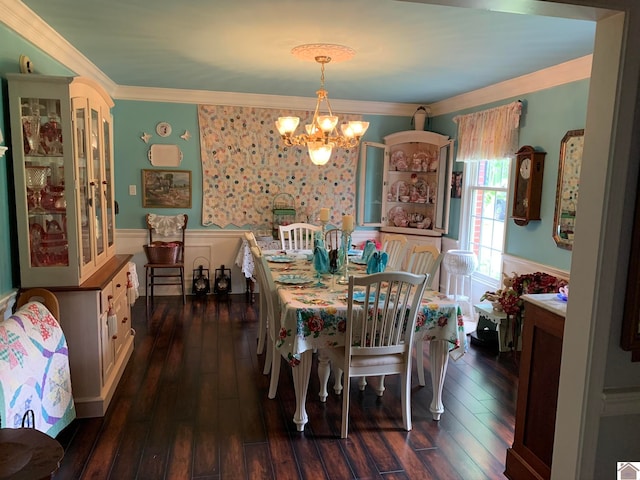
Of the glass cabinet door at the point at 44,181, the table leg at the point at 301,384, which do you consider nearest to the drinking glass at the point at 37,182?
the glass cabinet door at the point at 44,181

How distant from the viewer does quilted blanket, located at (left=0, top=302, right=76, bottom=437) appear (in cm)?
194

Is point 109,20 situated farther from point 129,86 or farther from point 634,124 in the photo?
point 634,124

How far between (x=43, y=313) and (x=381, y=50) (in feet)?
9.10

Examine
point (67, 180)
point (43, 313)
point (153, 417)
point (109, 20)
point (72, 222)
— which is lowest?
point (153, 417)

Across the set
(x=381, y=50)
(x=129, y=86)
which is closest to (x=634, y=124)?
(x=381, y=50)

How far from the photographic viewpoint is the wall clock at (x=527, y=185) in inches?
154

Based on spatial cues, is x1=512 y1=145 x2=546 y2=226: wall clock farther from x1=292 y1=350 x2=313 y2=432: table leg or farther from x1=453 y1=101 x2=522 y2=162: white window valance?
x1=292 y1=350 x2=313 y2=432: table leg

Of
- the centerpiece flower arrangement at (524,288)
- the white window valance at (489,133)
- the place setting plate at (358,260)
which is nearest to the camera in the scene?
the centerpiece flower arrangement at (524,288)

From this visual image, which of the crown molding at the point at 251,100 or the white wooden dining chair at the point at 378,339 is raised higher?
the crown molding at the point at 251,100

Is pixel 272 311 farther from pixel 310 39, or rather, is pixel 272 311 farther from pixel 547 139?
pixel 547 139

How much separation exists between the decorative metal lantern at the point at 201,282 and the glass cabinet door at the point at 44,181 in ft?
9.54

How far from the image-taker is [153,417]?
2840mm

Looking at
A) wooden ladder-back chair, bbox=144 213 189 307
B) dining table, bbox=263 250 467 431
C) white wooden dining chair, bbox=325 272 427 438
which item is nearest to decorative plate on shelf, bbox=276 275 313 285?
dining table, bbox=263 250 467 431

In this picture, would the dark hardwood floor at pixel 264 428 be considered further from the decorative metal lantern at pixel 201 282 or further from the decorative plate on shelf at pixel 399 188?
the decorative plate on shelf at pixel 399 188
